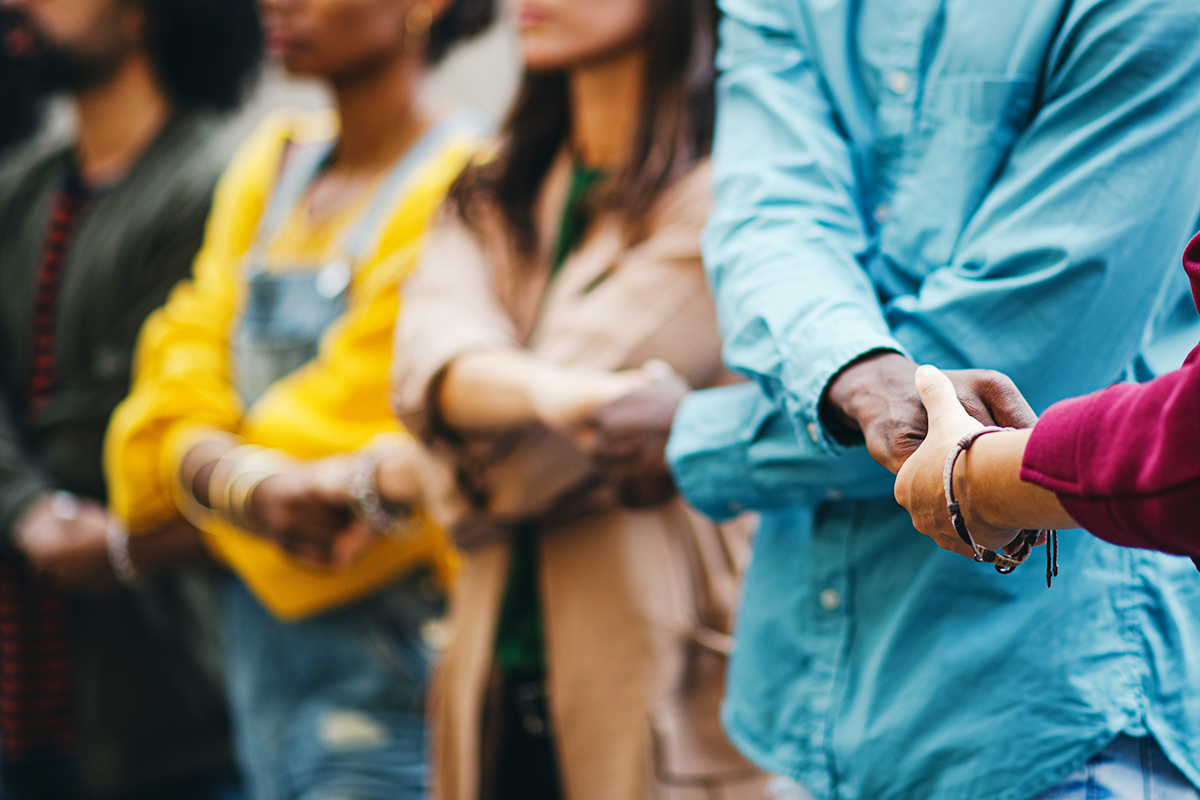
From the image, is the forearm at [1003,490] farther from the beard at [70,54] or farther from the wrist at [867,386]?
the beard at [70,54]

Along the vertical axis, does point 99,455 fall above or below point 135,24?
below

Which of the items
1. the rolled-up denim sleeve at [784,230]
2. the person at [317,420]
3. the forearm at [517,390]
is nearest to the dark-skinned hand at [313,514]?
the person at [317,420]

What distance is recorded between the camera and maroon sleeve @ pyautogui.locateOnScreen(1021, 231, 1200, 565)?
69 cm

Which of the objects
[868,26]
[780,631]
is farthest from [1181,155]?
[780,631]

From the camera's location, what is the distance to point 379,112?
2.59m

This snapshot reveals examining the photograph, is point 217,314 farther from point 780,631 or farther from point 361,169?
point 780,631

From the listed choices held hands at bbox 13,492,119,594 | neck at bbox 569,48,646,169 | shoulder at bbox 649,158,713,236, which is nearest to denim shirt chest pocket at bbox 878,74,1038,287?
shoulder at bbox 649,158,713,236

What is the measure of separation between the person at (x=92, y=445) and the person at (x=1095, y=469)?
2.33 metres

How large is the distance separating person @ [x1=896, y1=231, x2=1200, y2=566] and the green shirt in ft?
3.56

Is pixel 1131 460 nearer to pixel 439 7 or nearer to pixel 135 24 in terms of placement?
pixel 439 7

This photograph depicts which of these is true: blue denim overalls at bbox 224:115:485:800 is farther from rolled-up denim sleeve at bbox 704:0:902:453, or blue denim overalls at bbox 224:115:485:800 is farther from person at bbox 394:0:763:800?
rolled-up denim sleeve at bbox 704:0:902:453

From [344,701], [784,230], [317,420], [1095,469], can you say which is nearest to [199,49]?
[317,420]

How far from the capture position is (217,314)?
2.59m

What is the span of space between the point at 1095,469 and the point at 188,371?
2.16m
